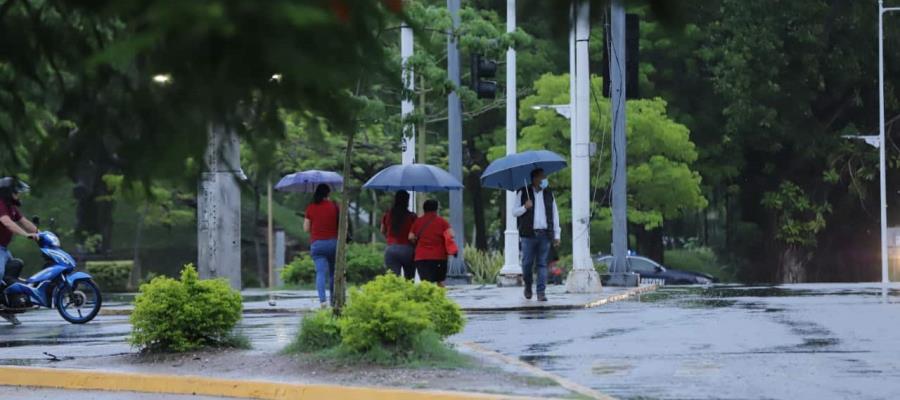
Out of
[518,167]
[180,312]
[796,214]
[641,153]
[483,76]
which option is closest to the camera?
[180,312]

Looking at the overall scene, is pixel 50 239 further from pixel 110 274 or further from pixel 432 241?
pixel 110 274

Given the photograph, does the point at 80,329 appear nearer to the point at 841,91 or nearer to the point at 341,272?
the point at 341,272

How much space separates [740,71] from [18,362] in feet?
111

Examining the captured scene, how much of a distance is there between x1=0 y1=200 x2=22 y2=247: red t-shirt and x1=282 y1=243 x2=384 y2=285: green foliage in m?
17.0

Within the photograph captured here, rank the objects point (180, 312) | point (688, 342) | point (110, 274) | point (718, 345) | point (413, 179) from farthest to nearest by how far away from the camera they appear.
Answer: point (110, 274)
point (413, 179)
point (688, 342)
point (718, 345)
point (180, 312)

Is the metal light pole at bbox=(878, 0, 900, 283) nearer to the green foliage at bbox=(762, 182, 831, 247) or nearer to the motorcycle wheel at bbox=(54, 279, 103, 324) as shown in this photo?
the green foliage at bbox=(762, 182, 831, 247)

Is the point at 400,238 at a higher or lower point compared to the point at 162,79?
lower

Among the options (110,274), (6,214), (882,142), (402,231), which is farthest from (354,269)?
(6,214)

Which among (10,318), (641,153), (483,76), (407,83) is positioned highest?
(483,76)

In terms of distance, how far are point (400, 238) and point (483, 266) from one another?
18139mm

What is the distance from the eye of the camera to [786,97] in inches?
1828

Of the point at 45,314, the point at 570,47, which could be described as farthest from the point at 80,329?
the point at 570,47

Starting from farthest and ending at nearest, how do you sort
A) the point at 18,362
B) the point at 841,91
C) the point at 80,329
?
the point at 841,91 < the point at 80,329 < the point at 18,362

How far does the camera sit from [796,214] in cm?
4841
